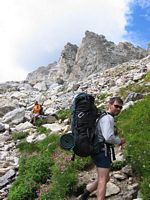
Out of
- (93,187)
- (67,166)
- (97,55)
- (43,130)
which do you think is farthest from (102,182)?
(97,55)

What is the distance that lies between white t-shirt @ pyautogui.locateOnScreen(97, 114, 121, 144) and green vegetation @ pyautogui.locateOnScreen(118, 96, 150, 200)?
1.38 meters

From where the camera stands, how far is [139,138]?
1481 cm

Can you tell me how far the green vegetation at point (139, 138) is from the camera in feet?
41.3

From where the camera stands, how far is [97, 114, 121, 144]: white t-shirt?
441 inches

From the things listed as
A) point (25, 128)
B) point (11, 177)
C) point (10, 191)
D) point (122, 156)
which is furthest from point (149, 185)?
point (25, 128)

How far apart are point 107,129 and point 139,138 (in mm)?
3797

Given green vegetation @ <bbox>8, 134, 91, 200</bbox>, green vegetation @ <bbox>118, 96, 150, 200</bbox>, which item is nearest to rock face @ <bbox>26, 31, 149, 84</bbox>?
green vegetation @ <bbox>118, 96, 150, 200</bbox>

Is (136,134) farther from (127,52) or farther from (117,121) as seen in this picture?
(127,52)

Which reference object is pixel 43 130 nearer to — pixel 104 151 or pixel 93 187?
pixel 93 187

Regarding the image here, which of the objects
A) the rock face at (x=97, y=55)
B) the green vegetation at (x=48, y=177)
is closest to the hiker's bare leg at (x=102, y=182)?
the green vegetation at (x=48, y=177)

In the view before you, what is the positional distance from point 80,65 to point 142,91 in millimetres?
57269

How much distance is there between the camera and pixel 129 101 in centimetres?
2258

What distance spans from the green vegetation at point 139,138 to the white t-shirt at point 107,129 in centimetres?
138

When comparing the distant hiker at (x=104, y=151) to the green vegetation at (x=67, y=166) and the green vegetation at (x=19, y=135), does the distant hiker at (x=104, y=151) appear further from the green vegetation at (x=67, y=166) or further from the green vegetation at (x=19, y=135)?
the green vegetation at (x=19, y=135)
